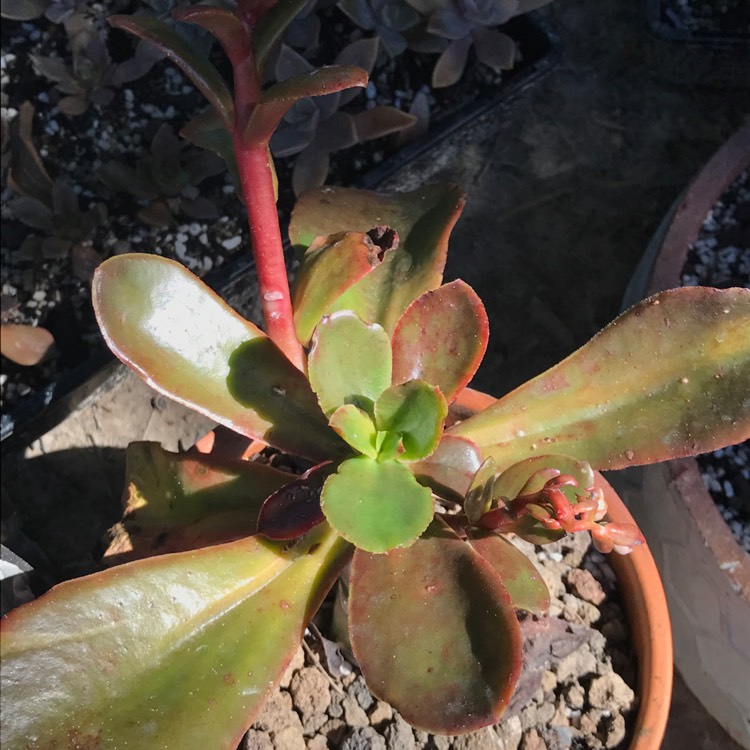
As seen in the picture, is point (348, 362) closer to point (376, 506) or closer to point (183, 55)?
point (376, 506)

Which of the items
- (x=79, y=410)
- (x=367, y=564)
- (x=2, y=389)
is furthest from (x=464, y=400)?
(x=2, y=389)

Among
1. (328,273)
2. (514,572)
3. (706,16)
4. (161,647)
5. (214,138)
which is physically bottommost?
(706,16)

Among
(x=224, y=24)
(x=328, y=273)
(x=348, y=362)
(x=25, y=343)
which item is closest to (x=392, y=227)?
(x=328, y=273)

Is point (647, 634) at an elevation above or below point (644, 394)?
below

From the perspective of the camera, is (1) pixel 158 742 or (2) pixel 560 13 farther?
(2) pixel 560 13

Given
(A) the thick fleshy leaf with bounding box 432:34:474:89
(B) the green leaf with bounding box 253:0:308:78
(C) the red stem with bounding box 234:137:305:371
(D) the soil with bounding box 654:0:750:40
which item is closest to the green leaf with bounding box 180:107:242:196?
(C) the red stem with bounding box 234:137:305:371

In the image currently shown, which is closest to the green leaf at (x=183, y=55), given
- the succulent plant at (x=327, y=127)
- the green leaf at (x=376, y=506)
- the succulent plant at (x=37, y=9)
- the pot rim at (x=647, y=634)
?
the green leaf at (x=376, y=506)

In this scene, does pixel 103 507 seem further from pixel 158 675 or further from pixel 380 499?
pixel 380 499

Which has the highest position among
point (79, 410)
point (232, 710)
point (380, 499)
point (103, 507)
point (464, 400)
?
point (380, 499)
